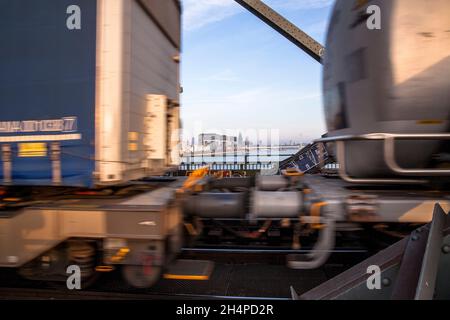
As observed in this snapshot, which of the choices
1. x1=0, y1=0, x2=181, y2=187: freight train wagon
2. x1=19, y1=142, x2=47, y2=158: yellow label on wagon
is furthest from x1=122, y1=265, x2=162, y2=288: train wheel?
x1=19, y1=142, x2=47, y2=158: yellow label on wagon

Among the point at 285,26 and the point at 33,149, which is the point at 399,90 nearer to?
the point at 33,149

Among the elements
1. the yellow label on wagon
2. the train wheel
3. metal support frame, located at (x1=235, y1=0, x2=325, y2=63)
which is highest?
metal support frame, located at (x1=235, y1=0, x2=325, y2=63)

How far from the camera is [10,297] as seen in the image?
3.94 meters

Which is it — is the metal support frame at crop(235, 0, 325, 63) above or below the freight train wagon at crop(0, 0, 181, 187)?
above

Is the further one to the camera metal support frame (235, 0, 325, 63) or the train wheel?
metal support frame (235, 0, 325, 63)

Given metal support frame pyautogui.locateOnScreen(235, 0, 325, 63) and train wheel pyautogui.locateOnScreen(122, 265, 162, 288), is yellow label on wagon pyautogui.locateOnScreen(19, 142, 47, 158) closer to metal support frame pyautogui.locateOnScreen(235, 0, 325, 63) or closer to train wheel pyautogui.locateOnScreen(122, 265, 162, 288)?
train wheel pyautogui.locateOnScreen(122, 265, 162, 288)

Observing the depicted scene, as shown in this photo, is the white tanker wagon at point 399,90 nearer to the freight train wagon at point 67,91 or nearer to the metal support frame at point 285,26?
the freight train wagon at point 67,91

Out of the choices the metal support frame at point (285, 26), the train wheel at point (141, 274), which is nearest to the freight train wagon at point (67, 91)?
the train wheel at point (141, 274)

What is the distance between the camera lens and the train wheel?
11.6 feet

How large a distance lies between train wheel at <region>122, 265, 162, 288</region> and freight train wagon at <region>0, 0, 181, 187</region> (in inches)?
39.6

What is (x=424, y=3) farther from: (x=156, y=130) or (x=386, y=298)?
(x=156, y=130)

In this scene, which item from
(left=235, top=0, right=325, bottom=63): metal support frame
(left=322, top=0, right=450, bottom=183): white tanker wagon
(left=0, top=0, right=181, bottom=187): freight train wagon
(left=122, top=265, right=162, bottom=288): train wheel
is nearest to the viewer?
(left=322, top=0, right=450, bottom=183): white tanker wagon

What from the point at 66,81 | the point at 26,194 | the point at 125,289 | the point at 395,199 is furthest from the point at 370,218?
the point at 26,194
